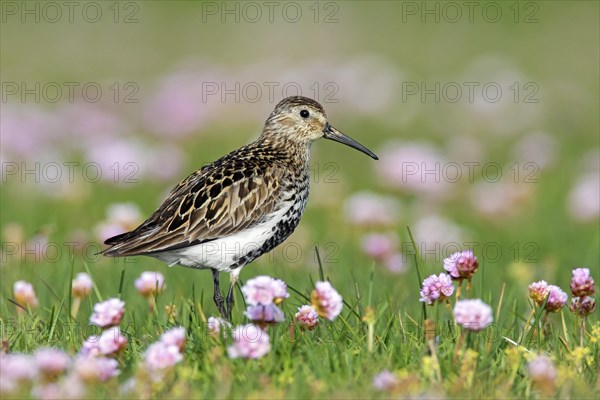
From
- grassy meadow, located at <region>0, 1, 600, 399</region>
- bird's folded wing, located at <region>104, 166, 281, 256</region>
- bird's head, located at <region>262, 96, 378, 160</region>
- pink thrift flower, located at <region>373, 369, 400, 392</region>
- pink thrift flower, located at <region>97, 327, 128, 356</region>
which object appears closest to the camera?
pink thrift flower, located at <region>373, 369, 400, 392</region>

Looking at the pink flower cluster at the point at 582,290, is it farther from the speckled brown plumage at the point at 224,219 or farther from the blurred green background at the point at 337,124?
the speckled brown plumage at the point at 224,219

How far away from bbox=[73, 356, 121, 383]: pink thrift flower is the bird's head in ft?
10.3

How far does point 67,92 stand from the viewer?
16.7 meters

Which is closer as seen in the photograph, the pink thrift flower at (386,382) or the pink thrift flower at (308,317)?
the pink thrift flower at (386,382)

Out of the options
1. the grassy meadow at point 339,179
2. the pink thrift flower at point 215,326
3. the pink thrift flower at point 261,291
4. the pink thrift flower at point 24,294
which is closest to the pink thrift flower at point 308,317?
the grassy meadow at point 339,179

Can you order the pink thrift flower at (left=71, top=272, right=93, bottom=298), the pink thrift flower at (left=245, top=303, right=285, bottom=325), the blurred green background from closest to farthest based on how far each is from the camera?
the pink thrift flower at (left=245, top=303, right=285, bottom=325)
the pink thrift flower at (left=71, top=272, right=93, bottom=298)
the blurred green background

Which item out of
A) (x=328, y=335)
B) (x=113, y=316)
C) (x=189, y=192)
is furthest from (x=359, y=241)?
(x=113, y=316)

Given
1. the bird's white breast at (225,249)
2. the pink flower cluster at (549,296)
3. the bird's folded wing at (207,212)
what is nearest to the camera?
the pink flower cluster at (549,296)

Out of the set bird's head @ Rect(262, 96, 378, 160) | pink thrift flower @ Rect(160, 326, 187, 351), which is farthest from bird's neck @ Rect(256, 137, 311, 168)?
pink thrift flower @ Rect(160, 326, 187, 351)

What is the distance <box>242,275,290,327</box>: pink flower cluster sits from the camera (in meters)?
4.41

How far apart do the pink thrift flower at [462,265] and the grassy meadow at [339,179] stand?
0.84 feet

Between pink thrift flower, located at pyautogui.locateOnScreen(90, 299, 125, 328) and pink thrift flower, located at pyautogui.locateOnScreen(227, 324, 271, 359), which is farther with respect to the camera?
pink thrift flower, located at pyautogui.locateOnScreen(90, 299, 125, 328)

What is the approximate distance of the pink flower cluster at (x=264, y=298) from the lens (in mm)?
4410

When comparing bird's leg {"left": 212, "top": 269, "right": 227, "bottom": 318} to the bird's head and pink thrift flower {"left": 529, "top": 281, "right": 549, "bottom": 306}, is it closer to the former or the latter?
the bird's head
